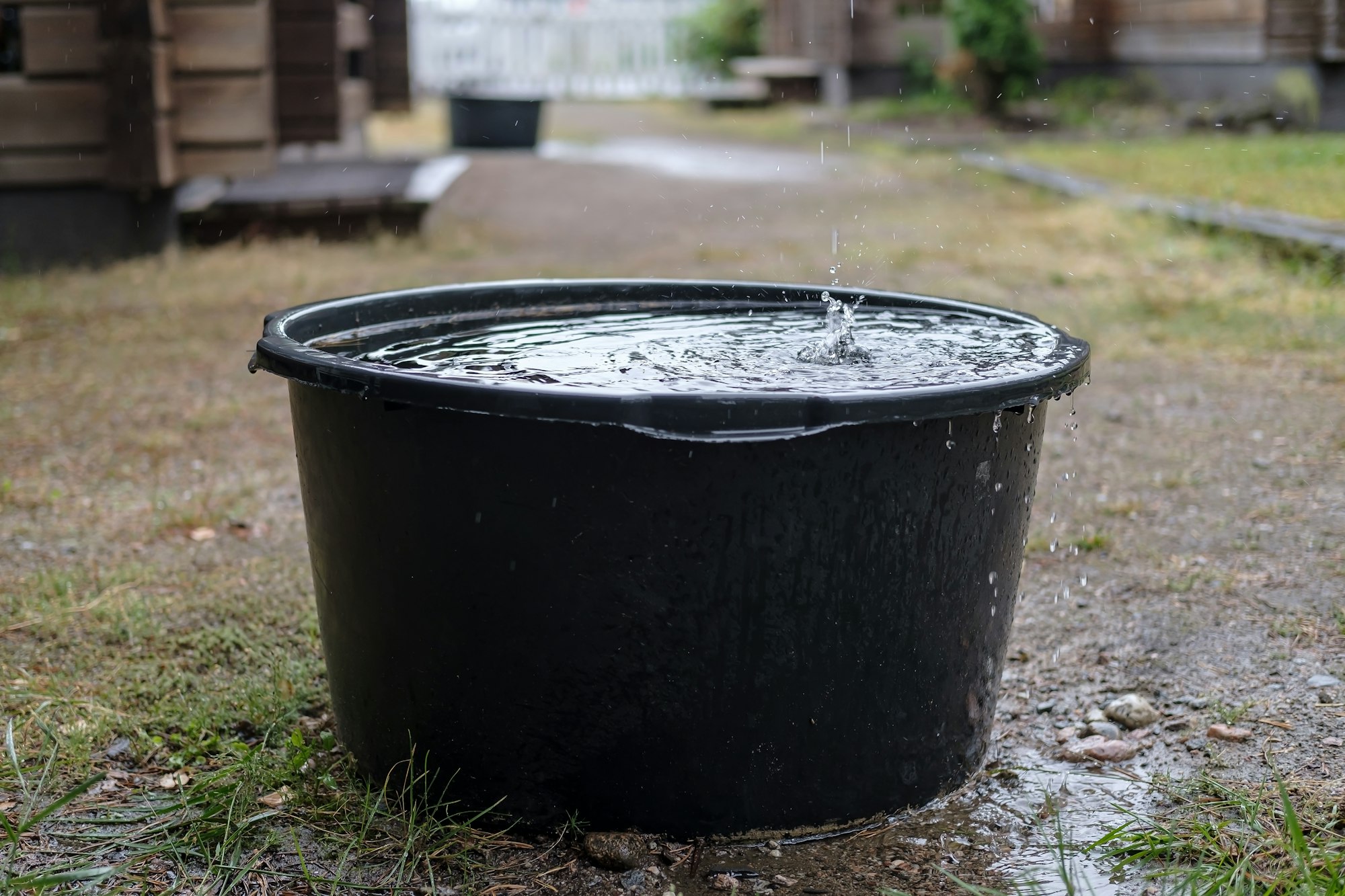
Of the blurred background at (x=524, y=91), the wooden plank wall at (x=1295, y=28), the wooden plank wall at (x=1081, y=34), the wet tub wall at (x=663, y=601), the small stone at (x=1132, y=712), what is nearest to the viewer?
the wet tub wall at (x=663, y=601)

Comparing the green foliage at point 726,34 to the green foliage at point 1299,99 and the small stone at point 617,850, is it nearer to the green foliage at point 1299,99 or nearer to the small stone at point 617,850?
the green foliage at point 1299,99

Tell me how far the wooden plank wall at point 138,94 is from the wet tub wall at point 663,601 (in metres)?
5.17

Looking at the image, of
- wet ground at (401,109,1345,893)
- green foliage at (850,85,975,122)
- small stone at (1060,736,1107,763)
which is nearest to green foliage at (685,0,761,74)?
green foliage at (850,85,975,122)

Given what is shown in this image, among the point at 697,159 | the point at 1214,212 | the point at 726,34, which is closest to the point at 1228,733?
the point at 1214,212

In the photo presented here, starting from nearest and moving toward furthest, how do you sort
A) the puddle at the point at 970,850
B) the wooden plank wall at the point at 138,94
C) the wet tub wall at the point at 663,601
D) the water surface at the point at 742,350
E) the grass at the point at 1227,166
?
the wet tub wall at the point at 663,601 → the puddle at the point at 970,850 → the water surface at the point at 742,350 → the wooden plank wall at the point at 138,94 → the grass at the point at 1227,166

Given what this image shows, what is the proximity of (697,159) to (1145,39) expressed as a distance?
5.87m

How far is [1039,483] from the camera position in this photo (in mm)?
3607

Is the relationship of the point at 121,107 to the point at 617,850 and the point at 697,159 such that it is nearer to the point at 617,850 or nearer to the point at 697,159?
the point at 617,850

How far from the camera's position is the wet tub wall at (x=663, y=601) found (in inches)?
63.7

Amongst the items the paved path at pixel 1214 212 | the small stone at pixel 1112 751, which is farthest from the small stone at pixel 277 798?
the paved path at pixel 1214 212

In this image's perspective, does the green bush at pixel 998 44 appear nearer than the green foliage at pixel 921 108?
Yes

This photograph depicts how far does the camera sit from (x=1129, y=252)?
6.85m

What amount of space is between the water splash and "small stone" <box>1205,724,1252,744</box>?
89 centimetres

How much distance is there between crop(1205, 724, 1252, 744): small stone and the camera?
211cm
